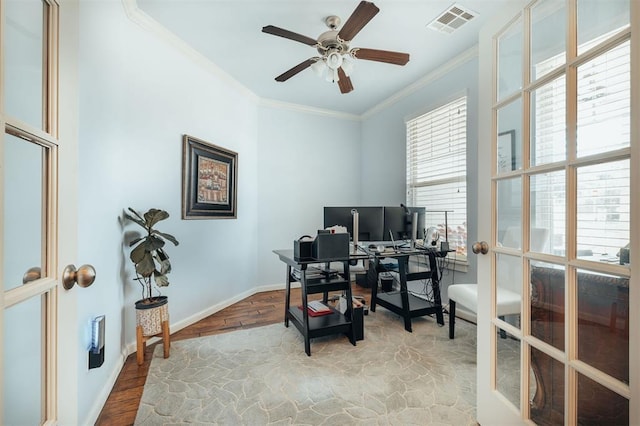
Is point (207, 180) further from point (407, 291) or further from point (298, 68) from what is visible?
point (407, 291)

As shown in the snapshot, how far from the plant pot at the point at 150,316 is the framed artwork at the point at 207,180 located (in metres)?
0.89

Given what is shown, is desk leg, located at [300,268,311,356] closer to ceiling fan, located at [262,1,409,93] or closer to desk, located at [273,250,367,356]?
desk, located at [273,250,367,356]

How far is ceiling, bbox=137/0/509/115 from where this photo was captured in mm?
2209

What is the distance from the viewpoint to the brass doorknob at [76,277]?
0.74 metres

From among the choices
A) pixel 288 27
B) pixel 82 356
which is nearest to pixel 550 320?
pixel 82 356

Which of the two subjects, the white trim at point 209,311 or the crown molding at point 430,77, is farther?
the crown molding at point 430,77

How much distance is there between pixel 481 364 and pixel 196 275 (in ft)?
8.43

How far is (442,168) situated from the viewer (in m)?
3.27

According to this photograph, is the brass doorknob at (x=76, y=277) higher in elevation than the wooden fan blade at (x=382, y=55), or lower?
lower

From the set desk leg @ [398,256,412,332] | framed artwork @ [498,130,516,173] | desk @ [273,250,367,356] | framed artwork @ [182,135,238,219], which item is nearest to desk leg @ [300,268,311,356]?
desk @ [273,250,367,356]

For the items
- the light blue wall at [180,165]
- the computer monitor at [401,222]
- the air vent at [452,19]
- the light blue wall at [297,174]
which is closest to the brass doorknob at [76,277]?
the light blue wall at [180,165]

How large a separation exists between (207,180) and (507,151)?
8.91 ft

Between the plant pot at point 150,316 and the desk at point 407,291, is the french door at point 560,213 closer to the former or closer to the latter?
the desk at point 407,291

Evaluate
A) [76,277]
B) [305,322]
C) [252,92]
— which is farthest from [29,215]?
[252,92]
